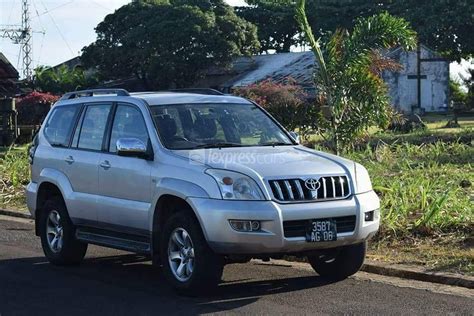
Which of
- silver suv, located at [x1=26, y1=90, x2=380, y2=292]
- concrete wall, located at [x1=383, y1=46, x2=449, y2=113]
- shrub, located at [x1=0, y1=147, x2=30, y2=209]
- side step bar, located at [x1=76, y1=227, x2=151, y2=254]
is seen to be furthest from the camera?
concrete wall, located at [x1=383, y1=46, x2=449, y2=113]

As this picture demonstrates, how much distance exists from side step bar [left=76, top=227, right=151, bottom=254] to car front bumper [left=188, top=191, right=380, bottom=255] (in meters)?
1.05

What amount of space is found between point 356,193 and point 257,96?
20.0 meters

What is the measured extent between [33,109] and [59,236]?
24.9 metres

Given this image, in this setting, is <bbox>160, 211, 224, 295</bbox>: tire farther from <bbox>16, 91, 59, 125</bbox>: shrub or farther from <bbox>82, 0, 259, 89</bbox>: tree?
<bbox>82, 0, 259, 89</bbox>: tree

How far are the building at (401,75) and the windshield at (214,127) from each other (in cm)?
4060

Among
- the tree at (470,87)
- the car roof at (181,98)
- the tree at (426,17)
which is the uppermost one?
the tree at (426,17)

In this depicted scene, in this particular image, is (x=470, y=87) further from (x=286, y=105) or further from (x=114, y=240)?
(x=114, y=240)

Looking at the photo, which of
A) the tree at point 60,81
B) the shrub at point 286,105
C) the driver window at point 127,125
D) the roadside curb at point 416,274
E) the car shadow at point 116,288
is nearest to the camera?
the car shadow at point 116,288

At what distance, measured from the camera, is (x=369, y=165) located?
49.9 feet

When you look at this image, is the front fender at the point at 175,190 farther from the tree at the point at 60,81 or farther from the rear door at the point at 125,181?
the tree at the point at 60,81

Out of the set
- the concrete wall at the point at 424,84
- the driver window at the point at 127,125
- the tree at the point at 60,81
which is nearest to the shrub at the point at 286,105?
the driver window at the point at 127,125

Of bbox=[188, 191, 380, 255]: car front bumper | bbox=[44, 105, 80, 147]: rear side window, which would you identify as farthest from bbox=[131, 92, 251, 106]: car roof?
bbox=[188, 191, 380, 255]: car front bumper

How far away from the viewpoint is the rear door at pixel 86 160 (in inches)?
351

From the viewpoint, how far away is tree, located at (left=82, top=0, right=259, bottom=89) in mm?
47969
